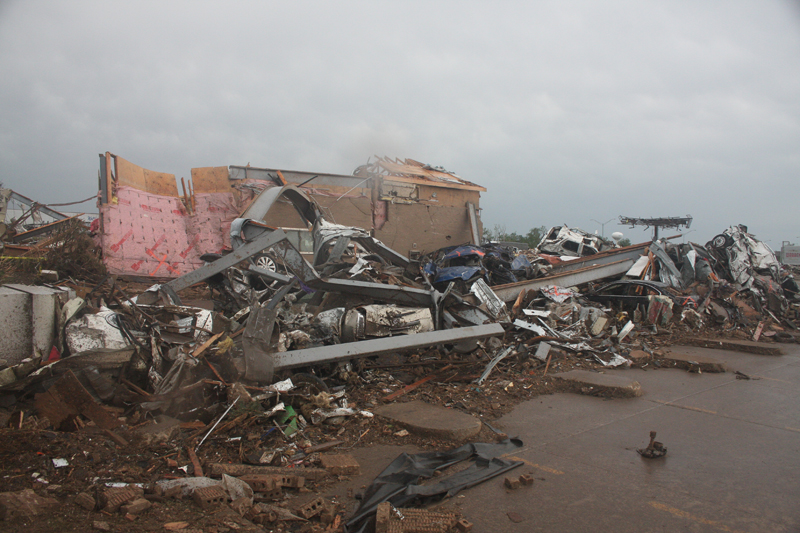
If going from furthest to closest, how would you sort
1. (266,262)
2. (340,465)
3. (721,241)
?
(721,241)
(266,262)
(340,465)

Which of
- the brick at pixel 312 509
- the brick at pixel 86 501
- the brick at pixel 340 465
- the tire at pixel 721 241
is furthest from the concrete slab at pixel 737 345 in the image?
the brick at pixel 86 501

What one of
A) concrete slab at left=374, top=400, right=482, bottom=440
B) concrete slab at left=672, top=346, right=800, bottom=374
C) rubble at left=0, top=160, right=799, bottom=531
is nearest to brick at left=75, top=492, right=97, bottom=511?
rubble at left=0, top=160, right=799, bottom=531

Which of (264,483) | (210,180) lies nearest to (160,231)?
(210,180)

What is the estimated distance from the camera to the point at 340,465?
3041 millimetres

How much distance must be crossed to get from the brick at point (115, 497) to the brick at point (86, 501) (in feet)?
0.13

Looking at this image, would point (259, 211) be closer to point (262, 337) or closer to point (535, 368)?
point (262, 337)

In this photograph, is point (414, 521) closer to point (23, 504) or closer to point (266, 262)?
point (23, 504)

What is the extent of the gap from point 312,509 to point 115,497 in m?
1.05

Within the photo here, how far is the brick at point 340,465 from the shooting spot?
3.02 m

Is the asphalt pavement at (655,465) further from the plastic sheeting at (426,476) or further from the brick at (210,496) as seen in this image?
the brick at (210,496)

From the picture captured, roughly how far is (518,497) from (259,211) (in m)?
5.27

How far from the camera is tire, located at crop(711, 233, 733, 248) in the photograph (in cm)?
1196

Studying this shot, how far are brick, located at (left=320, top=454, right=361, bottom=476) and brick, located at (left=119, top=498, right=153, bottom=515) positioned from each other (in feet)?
3.61

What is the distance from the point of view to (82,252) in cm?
940
